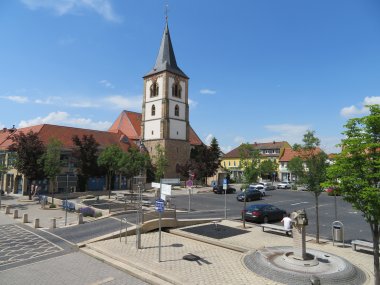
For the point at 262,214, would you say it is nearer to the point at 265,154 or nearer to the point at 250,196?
the point at 250,196

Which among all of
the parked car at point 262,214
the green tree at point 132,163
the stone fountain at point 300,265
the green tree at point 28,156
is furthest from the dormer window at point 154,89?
the stone fountain at point 300,265

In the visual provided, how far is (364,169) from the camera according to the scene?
328 inches

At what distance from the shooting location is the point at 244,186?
19.9 metres

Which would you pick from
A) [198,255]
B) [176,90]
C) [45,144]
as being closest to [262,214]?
[198,255]

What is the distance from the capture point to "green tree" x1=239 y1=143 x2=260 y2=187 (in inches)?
781

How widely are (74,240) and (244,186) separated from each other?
10741 mm

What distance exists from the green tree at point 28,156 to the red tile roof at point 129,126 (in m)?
23.5

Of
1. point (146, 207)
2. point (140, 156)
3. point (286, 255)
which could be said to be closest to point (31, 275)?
point (286, 255)

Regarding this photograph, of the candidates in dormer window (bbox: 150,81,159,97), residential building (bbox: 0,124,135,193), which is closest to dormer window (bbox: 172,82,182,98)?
dormer window (bbox: 150,81,159,97)

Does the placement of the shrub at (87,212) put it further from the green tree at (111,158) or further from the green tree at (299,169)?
the green tree at (299,169)

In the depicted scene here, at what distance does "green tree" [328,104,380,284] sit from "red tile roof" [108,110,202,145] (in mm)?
47742

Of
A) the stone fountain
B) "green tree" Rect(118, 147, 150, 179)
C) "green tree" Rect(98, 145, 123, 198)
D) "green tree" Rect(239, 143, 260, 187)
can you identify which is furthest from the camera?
"green tree" Rect(98, 145, 123, 198)

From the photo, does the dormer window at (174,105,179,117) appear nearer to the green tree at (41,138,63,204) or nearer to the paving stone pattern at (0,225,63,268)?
the green tree at (41,138,63,204)

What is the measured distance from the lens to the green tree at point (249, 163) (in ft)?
65.1
